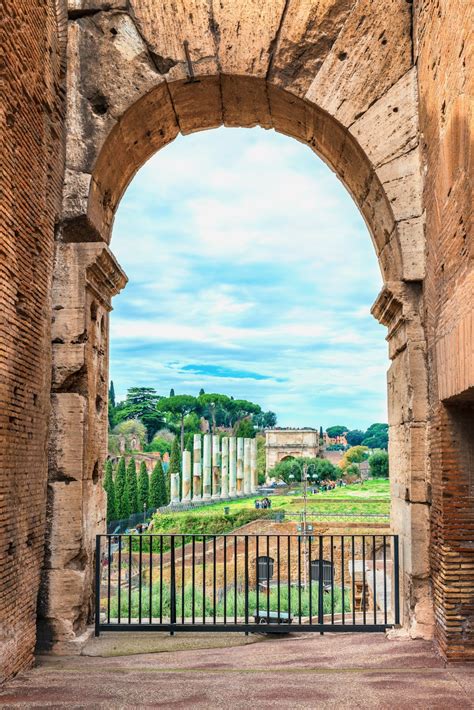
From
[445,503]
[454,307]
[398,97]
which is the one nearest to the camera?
[454,307]

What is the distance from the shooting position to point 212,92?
6547mm

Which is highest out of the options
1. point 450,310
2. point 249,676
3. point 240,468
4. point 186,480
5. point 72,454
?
point 450,310

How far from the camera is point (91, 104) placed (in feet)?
20.2

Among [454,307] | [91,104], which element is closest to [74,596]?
[454,307]

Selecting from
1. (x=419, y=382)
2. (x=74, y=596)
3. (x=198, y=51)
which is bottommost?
(x=74, y=596)

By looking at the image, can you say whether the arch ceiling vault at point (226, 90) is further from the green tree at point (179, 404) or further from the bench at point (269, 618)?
the green tree at point (179, 404)

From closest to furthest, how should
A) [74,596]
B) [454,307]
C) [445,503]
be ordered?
1. [454,307]
2. [445,503]
3. [74,596]

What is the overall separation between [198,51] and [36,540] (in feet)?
14.5

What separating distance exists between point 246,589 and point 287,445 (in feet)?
193

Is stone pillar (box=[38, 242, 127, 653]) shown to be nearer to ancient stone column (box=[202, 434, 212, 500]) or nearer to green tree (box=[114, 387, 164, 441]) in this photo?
ancient stone column (box=[202, 434, 212, 500])

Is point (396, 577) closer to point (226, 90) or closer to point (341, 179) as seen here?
point (341, 179)

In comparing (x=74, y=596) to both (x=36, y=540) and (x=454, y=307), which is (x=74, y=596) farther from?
(x=454, y=307)

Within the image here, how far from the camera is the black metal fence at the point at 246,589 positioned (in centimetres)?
602

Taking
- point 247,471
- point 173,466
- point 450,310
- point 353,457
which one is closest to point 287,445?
point 353,457
